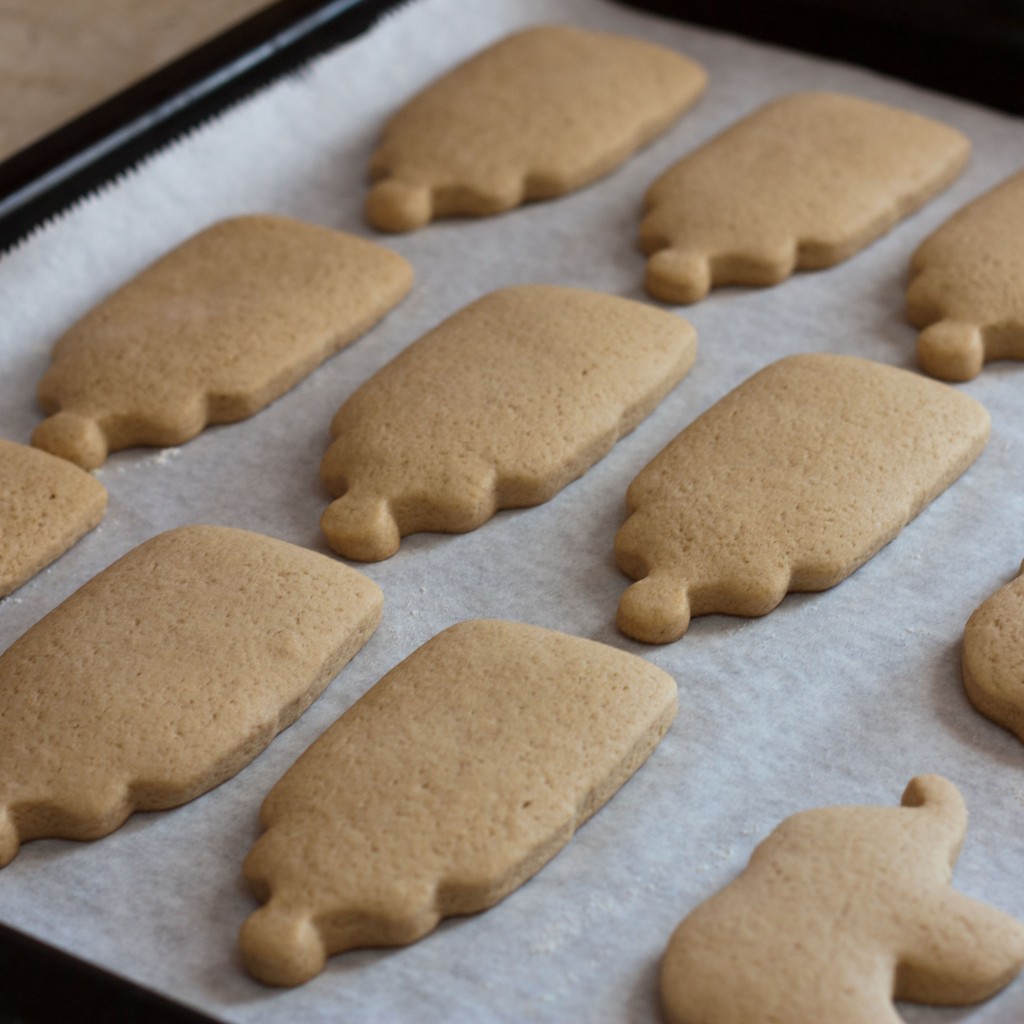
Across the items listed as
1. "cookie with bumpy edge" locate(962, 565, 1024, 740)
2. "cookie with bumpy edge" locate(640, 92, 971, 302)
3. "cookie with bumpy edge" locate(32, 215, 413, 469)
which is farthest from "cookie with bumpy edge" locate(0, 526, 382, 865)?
"cookie with bumpy edge" locate(640, 92, 971, 302)

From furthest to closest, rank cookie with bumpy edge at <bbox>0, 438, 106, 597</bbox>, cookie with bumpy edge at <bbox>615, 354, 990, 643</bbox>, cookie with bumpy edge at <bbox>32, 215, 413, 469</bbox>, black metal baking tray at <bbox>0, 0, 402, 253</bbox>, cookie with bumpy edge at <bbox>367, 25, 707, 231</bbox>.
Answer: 1. cookie with bumpy edge at <bbox>367, 25, 707, 231</bbox>
2. black metal baking tray at <bbox>0, 0, 402, 253</bbox>
3. cookie with bumpy edge at <bbox>32, 215, 413, 469</bbox>
4. cookie with bumpy edge at <bbox>0, 438, 106, 597</bbox>
5. cookie with bumpy edge at <bbox>615, 354, 990, 643</bbox>

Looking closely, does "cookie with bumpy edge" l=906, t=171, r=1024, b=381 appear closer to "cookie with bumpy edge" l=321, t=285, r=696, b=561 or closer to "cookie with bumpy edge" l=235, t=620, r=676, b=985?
"cookie with bumpy edge" l=321, t=285, r=696, b=561

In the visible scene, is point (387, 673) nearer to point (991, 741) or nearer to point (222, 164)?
point (991, 741)

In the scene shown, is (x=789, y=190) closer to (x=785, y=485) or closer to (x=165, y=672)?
(x=785, y=485)

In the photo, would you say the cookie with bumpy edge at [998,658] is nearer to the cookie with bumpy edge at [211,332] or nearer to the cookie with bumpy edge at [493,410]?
the cookie with bumpy edge at [493,410]

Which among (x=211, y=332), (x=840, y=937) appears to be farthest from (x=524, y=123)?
(x=840, y=937)

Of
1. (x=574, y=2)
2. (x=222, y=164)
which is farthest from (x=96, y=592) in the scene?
(x=574, y=2)

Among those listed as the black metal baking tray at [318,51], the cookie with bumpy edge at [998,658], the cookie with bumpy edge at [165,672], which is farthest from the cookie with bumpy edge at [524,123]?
the cookie with bumpy edge at [998,658]

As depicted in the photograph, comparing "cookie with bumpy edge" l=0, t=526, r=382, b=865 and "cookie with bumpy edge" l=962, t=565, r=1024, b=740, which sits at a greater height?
"cookie with bumpy edge" l=0, t=526, r=382, b=865
